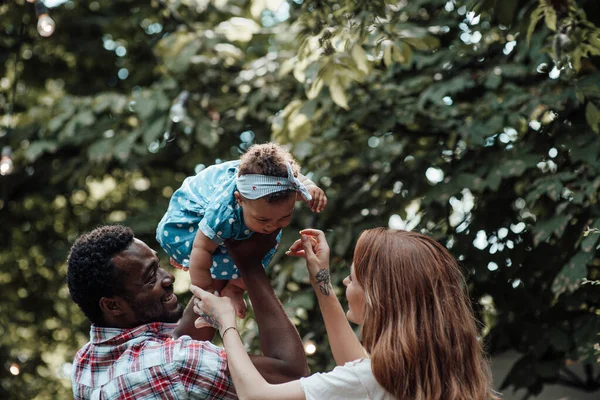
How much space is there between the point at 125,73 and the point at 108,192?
66.2 inches

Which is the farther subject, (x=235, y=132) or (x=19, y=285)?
(x=19, y=285)

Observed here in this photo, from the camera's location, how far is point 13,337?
25.2ft

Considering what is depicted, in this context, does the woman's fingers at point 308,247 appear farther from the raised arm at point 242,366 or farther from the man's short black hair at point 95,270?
the man's short black hair at point 95,270

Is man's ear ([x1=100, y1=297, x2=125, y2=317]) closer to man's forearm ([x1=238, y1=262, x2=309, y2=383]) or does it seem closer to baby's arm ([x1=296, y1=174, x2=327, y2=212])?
man's forearm ([x1=238, y1=262, x2=309, y2=383])

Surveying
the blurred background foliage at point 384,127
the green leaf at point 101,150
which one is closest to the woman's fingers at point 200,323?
the blurred background foliage at point 384,127

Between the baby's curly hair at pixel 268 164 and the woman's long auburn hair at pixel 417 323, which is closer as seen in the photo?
the woman's long auburn hair at pixel 417 323

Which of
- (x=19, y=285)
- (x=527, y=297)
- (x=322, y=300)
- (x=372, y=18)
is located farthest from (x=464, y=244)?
(x=19, y=285)

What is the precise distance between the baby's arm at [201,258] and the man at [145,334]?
124 mm

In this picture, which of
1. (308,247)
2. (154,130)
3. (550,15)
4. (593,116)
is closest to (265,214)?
(308,247)

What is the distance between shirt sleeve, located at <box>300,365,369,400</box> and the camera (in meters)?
2.04

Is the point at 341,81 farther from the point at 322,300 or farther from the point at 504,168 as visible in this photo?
the point at 322,300

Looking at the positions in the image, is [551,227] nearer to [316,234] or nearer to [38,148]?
[316,234]

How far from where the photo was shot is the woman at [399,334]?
2.04m

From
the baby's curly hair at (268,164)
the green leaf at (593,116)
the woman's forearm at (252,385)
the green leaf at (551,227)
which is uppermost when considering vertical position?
the baby's curly hair at (268,164)
